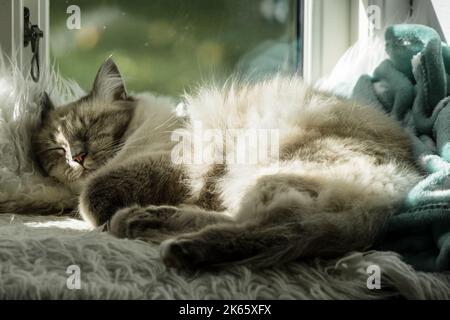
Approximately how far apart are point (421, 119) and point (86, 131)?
0.90m

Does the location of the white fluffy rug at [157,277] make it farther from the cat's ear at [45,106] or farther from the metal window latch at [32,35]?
the metal window latch at [32,35]

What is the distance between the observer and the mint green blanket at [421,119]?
108 cm

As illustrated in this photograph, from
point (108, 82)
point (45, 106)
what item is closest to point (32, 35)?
point (45, 106)

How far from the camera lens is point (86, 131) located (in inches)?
64.4

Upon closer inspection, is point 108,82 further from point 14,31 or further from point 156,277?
point 156,277

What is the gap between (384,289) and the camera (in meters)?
0.96

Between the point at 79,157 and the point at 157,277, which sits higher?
the point at 79,157

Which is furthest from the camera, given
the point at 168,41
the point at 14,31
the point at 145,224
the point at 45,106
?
the point at 168,41

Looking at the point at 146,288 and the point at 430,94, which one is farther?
the point at 430,94

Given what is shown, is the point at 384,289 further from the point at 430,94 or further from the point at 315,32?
the point at 315,32

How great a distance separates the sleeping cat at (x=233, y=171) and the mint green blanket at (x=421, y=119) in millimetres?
44
